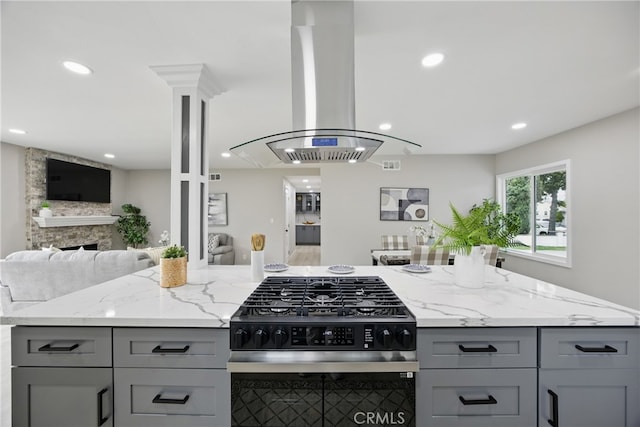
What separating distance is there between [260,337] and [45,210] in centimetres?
573

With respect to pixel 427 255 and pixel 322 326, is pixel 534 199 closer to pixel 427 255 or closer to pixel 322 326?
pixel 427 255

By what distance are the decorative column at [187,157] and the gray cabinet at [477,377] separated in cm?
172

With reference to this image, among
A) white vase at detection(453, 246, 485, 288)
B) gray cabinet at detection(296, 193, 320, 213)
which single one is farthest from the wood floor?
white vase at detection(453, 246, 485, 288)

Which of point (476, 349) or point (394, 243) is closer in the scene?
point (476, 349)

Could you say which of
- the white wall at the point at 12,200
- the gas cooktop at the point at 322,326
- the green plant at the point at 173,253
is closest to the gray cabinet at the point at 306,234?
the white wall at the point at 12,200

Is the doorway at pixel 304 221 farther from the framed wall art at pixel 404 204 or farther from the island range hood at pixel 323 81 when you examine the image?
the island range hood at pixel 323 81

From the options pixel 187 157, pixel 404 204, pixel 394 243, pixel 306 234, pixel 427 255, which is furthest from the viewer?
pixel 306 234

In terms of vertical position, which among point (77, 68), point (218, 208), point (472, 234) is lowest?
point (472, 234)

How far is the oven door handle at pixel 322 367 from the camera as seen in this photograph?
1069mm

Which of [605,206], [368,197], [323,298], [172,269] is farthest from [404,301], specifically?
[368,197]

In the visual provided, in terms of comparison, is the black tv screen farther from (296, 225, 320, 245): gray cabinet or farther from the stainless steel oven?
(296, 225, 320, 245): gray cabinet

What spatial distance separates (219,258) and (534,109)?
5.60 meters

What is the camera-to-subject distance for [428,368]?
3.68 feet

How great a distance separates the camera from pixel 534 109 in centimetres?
300
